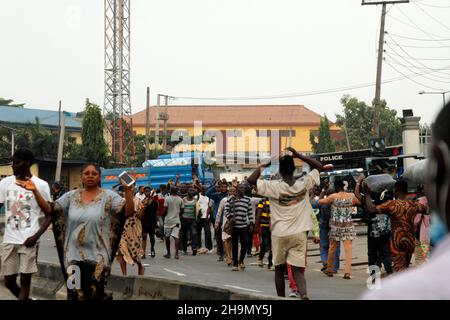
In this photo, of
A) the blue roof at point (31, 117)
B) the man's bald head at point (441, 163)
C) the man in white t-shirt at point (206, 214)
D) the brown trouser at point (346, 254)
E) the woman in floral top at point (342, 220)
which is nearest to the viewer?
the man's bald head at point (441, 163)

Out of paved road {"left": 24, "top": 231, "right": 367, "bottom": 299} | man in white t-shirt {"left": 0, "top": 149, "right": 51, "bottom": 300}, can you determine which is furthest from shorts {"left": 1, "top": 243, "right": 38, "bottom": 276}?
paved road {"left": 24, "top": 231, "right": 367, "bottom": 299}

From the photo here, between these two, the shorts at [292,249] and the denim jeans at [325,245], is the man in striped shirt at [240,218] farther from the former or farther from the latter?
the shorts at [292,249]

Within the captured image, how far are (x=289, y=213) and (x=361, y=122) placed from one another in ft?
247

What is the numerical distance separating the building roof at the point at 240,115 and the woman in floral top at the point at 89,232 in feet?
372

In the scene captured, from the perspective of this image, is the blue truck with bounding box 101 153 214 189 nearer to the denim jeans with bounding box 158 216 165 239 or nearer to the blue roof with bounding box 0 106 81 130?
the denim jeans with bounding box 158 216 165 239

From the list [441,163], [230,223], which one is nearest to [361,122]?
[230,223]

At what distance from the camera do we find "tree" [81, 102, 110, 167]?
53.5 metres

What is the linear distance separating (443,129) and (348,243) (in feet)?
43.4

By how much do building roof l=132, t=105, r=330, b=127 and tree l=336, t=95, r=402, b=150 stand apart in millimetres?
36128

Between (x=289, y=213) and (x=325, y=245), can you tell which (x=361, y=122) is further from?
(x=289, y=213)

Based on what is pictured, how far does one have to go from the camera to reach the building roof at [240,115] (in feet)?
407

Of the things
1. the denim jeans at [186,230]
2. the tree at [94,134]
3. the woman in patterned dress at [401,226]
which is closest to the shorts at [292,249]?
the woman in patterned dress at [401,226]

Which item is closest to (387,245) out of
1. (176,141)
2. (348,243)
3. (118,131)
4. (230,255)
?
(348,243)
